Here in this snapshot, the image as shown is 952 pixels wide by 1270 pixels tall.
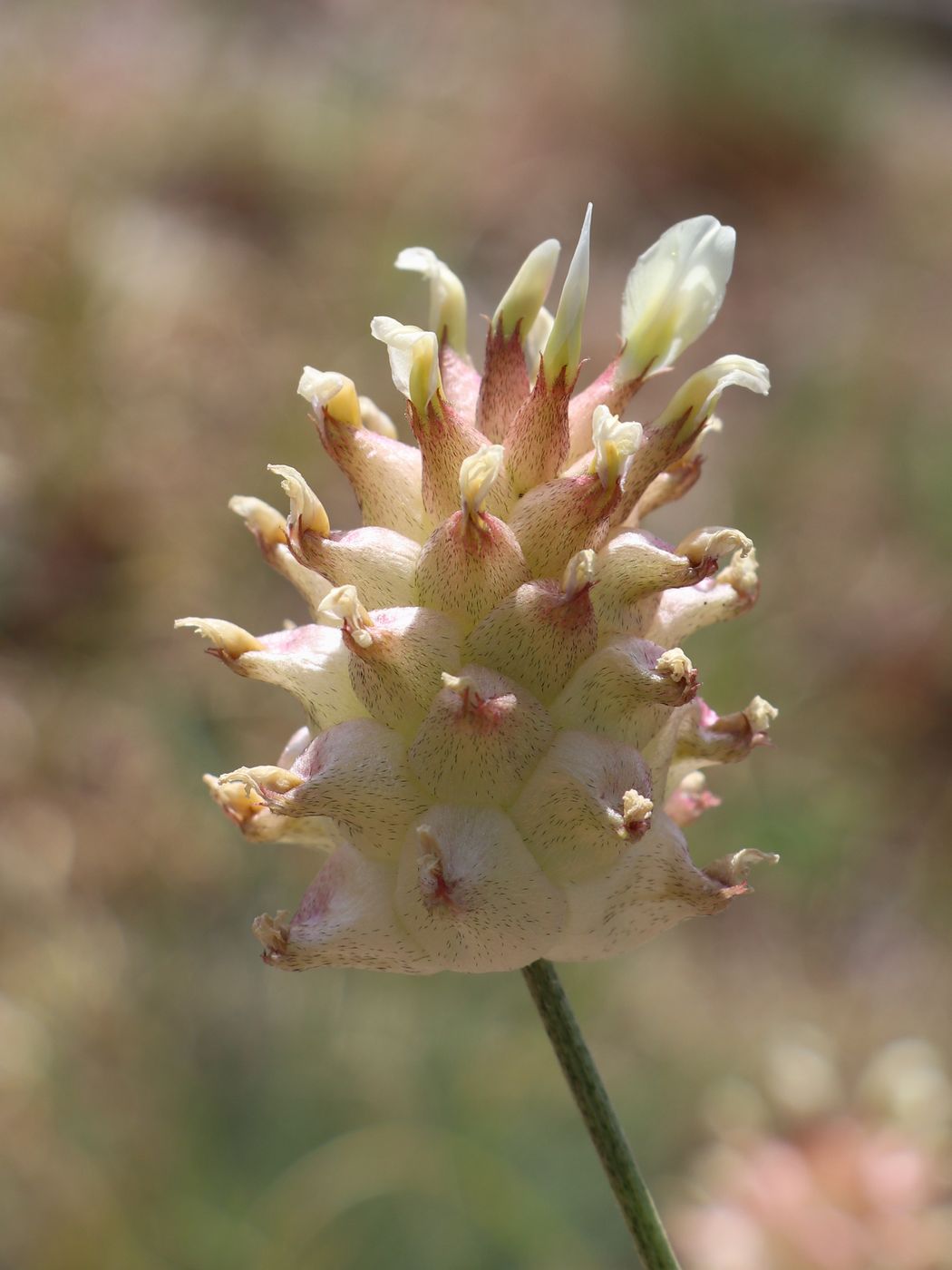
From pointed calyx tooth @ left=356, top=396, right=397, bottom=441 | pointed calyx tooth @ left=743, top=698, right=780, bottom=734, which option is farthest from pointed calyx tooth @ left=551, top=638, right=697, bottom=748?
pointed calyx tooth @ left=356, top=396, right=397, bottom=441

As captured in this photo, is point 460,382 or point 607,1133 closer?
point 607,1133

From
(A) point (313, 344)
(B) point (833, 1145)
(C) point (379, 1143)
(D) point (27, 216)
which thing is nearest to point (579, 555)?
(B) point (833, 1145)

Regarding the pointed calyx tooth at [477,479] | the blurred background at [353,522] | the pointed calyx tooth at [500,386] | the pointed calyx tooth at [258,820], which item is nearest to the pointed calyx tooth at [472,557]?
the pointed calyx tooth at [477,479]

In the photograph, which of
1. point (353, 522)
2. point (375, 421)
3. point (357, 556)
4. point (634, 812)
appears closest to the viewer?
point (634, 812)

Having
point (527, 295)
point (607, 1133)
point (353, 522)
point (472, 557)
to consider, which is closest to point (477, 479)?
point (472, 557)

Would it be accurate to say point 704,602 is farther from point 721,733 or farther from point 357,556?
point 357,556

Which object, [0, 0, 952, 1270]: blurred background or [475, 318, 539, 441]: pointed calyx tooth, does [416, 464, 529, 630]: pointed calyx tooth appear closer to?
[475, 318, 539, 441]: pointed calyx tooth
